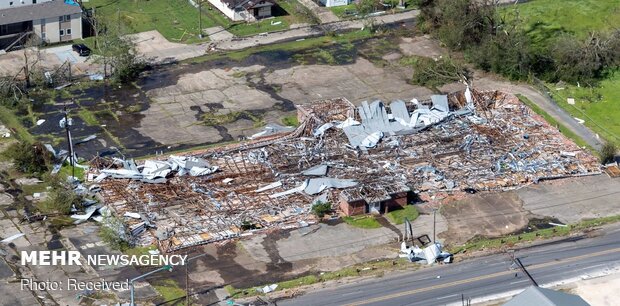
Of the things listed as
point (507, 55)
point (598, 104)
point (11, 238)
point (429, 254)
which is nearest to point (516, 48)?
point (507, 55)

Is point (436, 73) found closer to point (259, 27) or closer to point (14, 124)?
point (259, 27)

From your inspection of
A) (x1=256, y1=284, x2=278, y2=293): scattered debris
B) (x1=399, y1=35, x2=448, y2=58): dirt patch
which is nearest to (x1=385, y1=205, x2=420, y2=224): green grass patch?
(x1=256, y1=284, x2=278, y2=293): scattered debris

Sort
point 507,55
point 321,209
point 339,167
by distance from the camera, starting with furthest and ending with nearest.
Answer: point 507,55 → point 339,167 → point 321,209

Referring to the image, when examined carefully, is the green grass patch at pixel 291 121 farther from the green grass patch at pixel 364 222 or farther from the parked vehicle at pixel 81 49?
the parked vehicle at pixel 81 49

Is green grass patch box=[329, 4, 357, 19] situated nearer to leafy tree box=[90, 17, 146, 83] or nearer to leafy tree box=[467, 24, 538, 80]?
leafy tree box=[467, 24, 538, 80]

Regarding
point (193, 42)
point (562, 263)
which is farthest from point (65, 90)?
point (562, 263)

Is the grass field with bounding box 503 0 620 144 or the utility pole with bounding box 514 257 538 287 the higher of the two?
the grass field with bounding box 503 0 620 144

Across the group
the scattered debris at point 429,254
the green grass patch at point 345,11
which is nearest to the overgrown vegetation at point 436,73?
the green grass patch at point 345,11

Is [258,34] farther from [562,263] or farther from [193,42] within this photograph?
[562,263]
